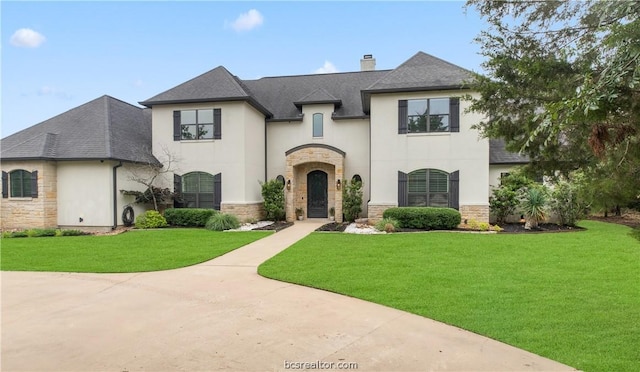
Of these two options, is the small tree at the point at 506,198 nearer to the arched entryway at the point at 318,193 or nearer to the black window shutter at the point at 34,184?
the arched entryway at the point at 318,193

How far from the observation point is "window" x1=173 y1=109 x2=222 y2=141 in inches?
602

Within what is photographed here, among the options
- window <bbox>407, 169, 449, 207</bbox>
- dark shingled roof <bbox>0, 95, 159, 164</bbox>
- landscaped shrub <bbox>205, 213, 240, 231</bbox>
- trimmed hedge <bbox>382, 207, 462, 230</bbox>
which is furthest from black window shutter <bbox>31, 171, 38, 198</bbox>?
window <bbox>407, 169, 449, 207</bbox>

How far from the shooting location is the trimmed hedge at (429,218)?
1292 cm

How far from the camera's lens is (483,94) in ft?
14.0

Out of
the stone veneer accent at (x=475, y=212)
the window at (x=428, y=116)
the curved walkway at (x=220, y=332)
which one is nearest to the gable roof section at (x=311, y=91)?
the window at (x=428, y=116)

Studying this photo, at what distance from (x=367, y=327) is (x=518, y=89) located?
3436 millimetres

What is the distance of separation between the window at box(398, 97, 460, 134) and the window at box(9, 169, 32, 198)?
1579 cm

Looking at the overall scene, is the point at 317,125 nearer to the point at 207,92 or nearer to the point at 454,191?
the point at 207,92

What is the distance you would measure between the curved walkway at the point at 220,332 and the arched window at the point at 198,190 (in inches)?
361

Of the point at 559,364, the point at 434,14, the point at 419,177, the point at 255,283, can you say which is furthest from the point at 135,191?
the point at 559,364

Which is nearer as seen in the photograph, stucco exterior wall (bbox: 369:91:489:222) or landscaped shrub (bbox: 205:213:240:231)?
landscaped shrub (bbox: 205:213:240:231)

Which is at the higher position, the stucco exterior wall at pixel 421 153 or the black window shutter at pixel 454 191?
the stucco exterior wall at pixel 421 153

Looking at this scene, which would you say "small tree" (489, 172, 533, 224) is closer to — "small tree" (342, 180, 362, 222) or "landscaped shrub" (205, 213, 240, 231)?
"small tree" (342, 180, 362, 222)

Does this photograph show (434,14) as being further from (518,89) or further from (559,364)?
(559,364)
